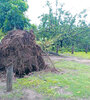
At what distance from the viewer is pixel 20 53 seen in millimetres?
7188

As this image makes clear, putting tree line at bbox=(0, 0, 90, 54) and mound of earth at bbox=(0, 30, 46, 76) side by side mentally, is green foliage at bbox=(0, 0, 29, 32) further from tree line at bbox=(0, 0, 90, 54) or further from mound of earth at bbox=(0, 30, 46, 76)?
mound of earth at bbox=(0, 30, 46, 76)

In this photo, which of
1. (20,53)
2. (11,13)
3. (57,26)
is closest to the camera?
(20,53)

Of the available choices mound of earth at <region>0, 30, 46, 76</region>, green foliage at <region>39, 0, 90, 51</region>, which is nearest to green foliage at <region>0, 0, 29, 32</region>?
green foliage at <region>39, 0, 90, 51</region>

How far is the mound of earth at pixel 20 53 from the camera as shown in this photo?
712 cm

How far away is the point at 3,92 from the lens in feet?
15.4

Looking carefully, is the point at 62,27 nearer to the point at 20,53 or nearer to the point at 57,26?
the point at 57,26

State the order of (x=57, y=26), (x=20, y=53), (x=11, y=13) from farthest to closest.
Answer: (x=57, y=26), (x=11, y=13), (x=20, y=53)

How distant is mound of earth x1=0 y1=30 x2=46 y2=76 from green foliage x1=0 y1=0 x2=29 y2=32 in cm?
729

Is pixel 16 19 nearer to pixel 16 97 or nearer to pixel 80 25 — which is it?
pixel 80 25

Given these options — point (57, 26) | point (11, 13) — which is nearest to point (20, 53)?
point (11, 13)

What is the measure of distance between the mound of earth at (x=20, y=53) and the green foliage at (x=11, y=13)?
7287 mm

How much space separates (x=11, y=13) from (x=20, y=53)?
8410 millimetres

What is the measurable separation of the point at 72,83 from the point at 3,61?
3819 mm

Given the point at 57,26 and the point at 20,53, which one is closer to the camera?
the point at 20,53
